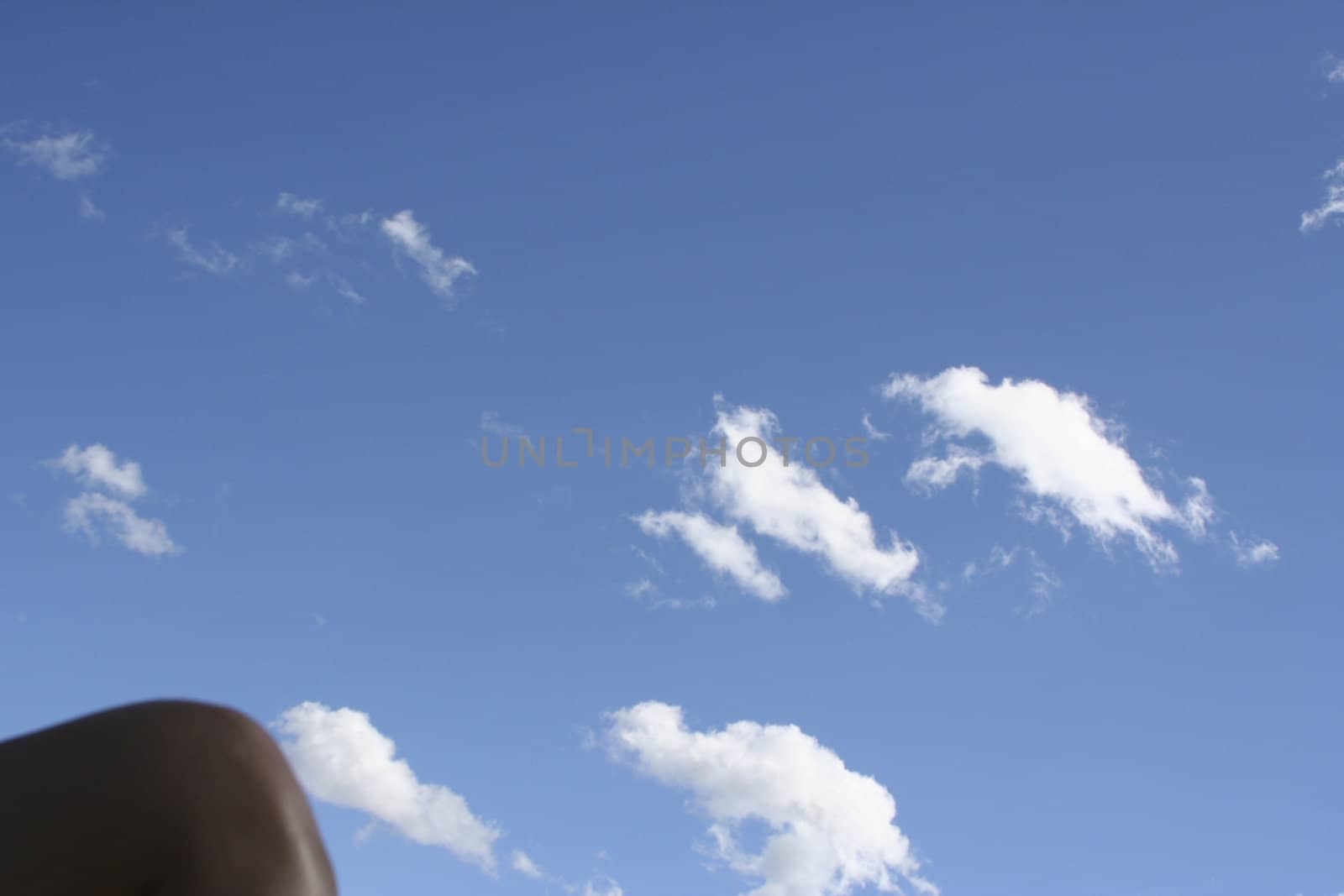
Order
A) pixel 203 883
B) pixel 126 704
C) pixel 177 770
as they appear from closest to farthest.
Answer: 1. pixel 203 883
2. pixel 177 770
3. pixel 126 704

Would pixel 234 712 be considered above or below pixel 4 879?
above

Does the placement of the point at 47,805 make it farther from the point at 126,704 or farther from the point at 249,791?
the point at 249,791

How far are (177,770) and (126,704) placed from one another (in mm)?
179

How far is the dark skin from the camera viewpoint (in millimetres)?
1297

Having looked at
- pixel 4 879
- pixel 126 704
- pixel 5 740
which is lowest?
pixel 4 879

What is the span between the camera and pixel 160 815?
135 centimetres

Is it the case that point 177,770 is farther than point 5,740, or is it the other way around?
point 5,740

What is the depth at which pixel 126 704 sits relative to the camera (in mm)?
1499

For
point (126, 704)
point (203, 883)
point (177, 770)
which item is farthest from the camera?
point (126, 704)

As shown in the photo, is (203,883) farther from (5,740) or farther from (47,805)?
(5,740)

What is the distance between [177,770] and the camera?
1.38 m

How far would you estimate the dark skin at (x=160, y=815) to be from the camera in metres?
1.30

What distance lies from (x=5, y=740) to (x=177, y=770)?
33cm

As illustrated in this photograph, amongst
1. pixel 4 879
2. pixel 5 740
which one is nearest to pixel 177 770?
pixel 4 879
